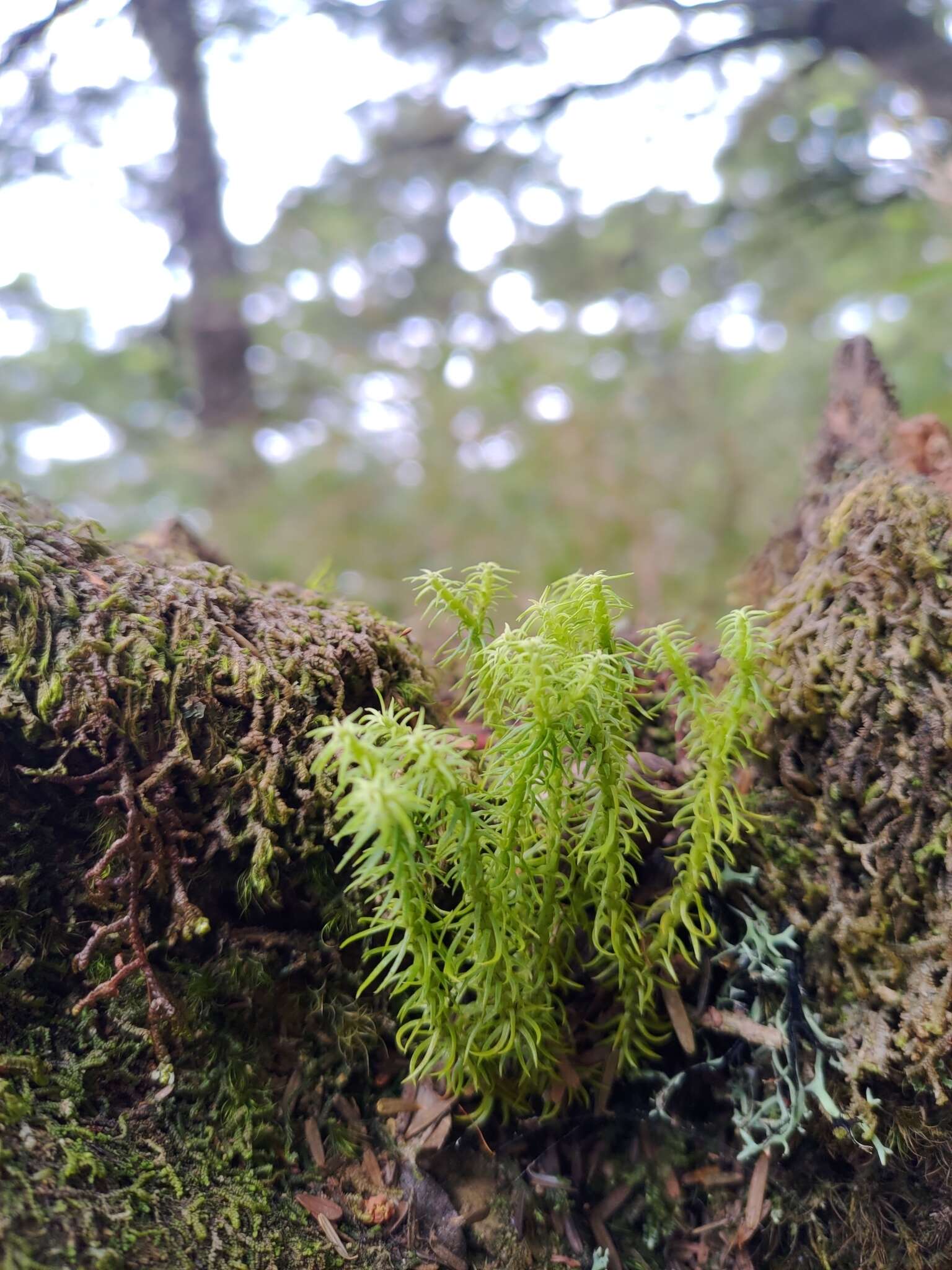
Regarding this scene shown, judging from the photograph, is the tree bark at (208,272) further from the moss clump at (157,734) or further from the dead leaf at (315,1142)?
the dead leaf at (315,1142)

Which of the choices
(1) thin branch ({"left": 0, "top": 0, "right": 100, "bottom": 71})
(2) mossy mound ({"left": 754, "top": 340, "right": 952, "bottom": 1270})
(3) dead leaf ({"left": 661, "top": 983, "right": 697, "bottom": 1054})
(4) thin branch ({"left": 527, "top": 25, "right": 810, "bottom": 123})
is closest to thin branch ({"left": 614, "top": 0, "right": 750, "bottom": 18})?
(4) thin branch ({"left": 527, "top": 25, "right": 810, "bottom": 123})

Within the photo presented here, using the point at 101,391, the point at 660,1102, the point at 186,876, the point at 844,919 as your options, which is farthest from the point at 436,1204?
the point at 101,391

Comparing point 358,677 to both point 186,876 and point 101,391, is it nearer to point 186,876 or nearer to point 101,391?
point 186,876

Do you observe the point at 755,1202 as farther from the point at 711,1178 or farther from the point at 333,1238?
the point at 333,1238

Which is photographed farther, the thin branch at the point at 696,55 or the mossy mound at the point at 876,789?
the thin branch at the point at 696,55

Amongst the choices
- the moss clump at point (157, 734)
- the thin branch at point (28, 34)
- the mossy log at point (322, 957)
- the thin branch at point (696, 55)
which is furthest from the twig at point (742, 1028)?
the thin branch at point (696, 55)

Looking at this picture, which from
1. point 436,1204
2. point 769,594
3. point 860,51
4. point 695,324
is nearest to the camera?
point 436,1204

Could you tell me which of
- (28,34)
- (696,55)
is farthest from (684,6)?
(28,34)
